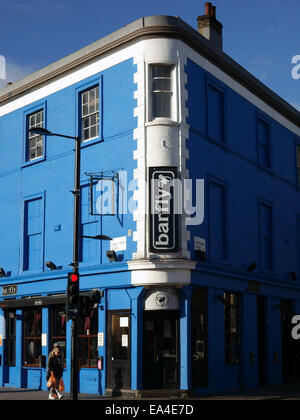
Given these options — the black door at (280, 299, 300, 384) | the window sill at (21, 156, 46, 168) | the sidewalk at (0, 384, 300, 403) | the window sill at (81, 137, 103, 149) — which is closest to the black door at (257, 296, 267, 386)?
the sidewalk at (0, 384, 300, 403)

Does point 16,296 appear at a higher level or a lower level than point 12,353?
higher


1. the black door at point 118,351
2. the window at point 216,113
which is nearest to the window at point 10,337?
the black door at point 118,351

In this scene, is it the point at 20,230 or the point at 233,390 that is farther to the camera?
the point at 20,230

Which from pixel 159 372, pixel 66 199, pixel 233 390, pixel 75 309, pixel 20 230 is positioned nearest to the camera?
pixel 75 309

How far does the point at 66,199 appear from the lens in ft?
80.7

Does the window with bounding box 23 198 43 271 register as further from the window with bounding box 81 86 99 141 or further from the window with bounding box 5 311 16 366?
the window with bounding box 81 86 99 141

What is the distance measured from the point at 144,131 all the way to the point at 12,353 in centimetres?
1063

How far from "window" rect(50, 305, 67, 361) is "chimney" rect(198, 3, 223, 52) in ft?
39.3

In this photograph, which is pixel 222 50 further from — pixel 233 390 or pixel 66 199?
pixel 233 390

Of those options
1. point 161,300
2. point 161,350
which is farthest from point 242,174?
point 161,350

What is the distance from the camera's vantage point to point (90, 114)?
2452cm

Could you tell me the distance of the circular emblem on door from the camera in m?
21.0

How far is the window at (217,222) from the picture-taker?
77.0 feet

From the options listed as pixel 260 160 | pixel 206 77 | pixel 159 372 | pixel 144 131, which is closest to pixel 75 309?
pixel 159 372
